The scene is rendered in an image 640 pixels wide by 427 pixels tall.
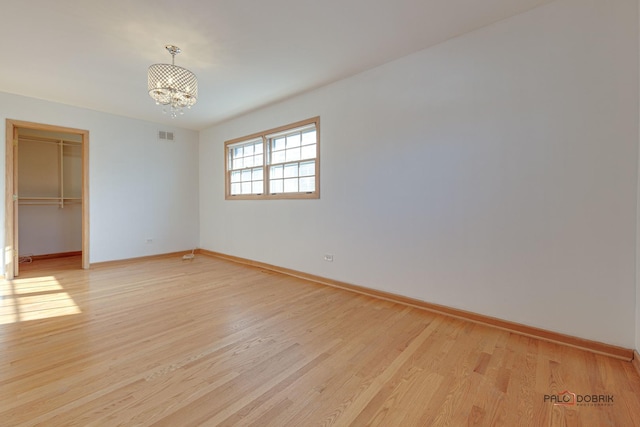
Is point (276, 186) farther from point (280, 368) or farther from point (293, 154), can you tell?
point (280, 368)

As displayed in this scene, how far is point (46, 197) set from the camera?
5113 millimetres

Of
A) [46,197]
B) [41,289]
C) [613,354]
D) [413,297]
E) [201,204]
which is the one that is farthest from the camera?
[201,204]

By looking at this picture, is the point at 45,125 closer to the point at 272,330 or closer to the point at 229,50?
the point at 229,50

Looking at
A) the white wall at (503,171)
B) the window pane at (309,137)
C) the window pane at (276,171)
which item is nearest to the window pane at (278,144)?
the window pane at (276,171)

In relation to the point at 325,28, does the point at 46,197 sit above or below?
below

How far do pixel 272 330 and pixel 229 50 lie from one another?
108 inches

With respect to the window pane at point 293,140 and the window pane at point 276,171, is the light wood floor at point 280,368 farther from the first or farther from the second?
the window pane at point 293,140

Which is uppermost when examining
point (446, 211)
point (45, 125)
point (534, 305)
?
point (45, 125)

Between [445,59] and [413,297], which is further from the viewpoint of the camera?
[413,297]

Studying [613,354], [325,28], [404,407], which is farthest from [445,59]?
[404,407]

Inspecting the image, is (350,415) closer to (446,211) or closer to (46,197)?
(446,211)

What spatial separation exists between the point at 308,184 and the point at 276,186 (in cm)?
71

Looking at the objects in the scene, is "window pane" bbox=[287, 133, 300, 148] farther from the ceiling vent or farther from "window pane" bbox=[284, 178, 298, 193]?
the ceiling vent

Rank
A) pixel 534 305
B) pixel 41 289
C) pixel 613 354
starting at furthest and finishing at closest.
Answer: pixel 41 289 < pixel 534 305 < pixel 613 354
